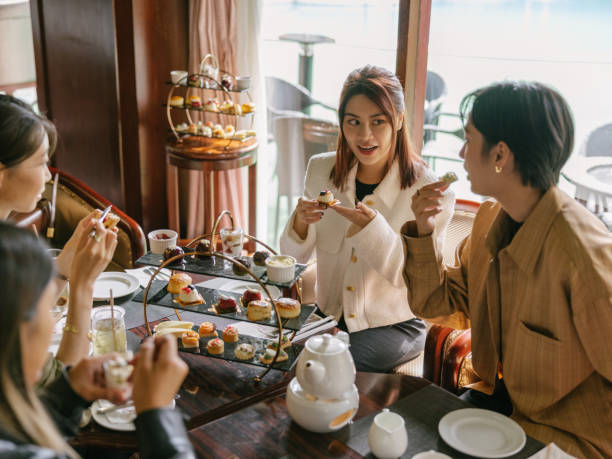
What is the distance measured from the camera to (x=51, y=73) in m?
3.85

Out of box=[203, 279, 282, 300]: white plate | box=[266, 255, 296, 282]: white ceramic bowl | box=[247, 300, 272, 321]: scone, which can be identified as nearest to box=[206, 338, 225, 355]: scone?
box=[247, 300, 272, 321]: scone

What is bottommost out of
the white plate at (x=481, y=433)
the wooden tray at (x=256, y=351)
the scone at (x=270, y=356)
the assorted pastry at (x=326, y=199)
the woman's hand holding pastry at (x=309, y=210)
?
the white plate at (x=481, y=433)

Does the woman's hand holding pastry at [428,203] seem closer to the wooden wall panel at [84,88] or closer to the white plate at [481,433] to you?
the white plate at [481,433]

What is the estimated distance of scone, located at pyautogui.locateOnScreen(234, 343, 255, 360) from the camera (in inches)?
70.7

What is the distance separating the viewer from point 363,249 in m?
2.22

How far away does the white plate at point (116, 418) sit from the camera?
1513 millimetres

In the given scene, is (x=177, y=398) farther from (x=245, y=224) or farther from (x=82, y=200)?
(x=245, y=224)

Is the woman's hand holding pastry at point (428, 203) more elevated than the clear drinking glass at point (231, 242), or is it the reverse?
the woman's hand holding pastry at point (428, 203)

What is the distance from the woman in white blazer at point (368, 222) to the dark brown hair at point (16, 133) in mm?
907

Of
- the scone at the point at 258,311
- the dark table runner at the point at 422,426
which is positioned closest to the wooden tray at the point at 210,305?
the scone at the point at 258,311

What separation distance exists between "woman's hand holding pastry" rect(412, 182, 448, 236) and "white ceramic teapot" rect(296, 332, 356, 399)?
0.62 metres

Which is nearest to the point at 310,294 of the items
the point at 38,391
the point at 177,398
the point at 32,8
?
the point at 177,398

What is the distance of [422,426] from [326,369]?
0.30 metres

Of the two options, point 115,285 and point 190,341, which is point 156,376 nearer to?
point 190,341
